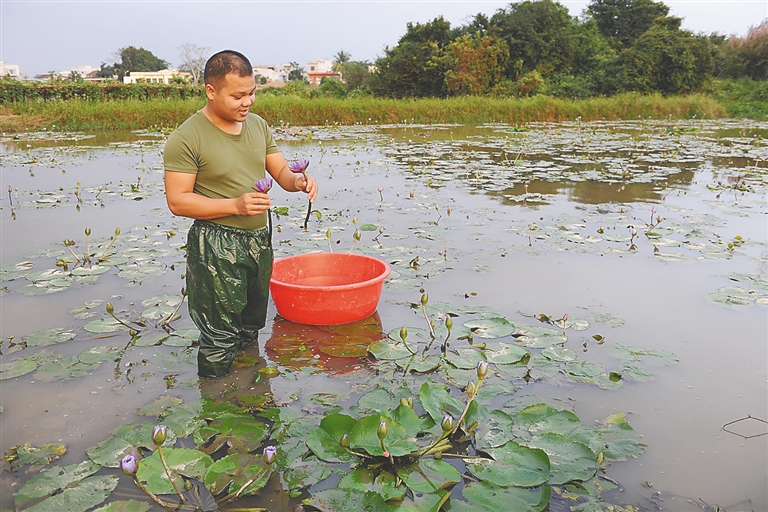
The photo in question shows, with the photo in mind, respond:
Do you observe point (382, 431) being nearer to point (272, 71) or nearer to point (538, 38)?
point (538, 38)

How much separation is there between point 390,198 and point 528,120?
41.5 ft

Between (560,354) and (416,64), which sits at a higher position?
(416,64)

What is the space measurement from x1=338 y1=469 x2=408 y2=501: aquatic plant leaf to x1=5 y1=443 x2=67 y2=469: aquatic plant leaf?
0.87 m

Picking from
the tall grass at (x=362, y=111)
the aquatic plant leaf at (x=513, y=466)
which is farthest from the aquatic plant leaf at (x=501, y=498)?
the tall grass at (x=362, y=111)

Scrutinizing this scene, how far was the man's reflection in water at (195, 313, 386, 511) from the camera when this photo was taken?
1.91 metres

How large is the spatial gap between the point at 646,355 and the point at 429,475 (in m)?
1.20

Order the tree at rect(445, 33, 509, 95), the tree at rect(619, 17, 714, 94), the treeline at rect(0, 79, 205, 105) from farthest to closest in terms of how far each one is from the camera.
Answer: the tree at rect(445, 33, 509, 95) → the tree at rect(619, 17, 714, 94) → the treeline at rect(0, 79, 205, 105)

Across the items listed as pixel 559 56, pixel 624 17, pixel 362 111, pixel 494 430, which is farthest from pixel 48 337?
pixel 624 17

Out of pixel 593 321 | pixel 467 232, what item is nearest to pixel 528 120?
pixel 467 232

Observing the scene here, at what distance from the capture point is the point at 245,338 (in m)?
2.25

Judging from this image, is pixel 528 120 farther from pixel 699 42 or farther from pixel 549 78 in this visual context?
pixel 699 42

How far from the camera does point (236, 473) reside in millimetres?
1438

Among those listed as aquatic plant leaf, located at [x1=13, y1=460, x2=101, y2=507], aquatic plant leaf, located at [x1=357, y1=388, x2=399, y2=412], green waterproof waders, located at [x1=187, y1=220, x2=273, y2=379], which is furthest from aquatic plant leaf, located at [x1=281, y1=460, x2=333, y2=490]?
green waterproof waders, located at [x1=187, y1=220, x2=273, y2=379]

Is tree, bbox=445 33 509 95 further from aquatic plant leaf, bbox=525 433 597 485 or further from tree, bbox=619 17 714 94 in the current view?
aquatic plant leaf, bbox=525 433 597 485
